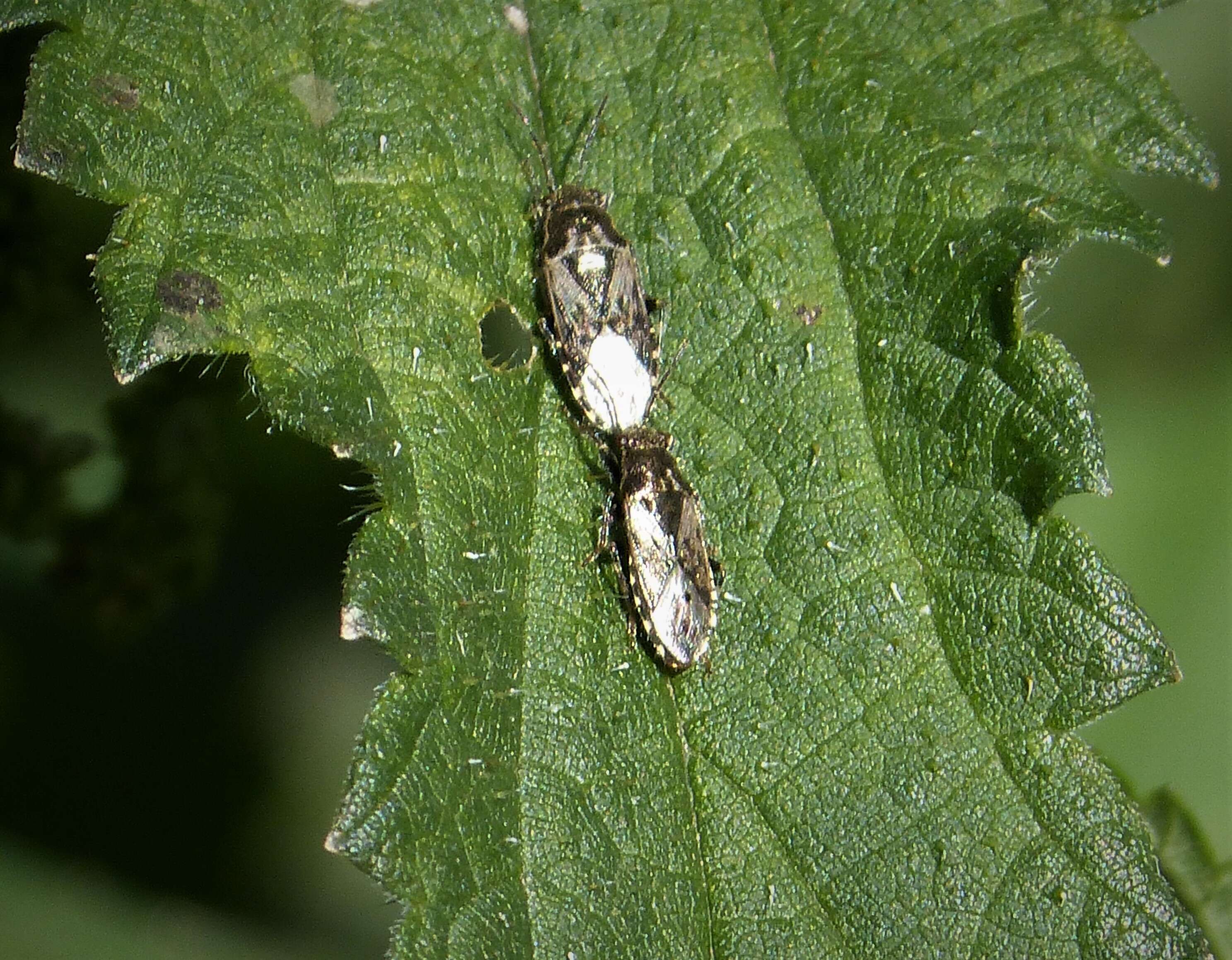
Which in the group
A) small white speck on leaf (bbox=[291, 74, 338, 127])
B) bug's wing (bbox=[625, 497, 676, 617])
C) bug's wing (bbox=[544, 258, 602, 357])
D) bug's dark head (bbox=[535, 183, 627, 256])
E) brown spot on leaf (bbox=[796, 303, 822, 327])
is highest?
small white speck on leaf (bbox=[291, 74, 338, 127])

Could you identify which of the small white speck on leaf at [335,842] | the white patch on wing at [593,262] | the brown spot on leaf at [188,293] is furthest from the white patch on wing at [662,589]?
the brown spot on leaf at [188,293]

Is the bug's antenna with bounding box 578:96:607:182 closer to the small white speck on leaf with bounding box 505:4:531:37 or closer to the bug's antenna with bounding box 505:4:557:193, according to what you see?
the bug's antenna with bounding box 505:4:557:193

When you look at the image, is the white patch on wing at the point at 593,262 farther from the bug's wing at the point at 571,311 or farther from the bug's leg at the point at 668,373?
the bug's leg at the point at 668,373

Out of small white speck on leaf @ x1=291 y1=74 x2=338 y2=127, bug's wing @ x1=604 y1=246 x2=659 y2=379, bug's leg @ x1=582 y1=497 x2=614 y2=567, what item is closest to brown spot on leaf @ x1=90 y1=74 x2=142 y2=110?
small white speck on leaf @ x1=291 y1=74 x2=338 y2=127

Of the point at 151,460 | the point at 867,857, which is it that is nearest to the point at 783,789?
the point at 867,857

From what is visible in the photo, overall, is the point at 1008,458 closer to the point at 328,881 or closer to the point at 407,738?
the point at 407,738

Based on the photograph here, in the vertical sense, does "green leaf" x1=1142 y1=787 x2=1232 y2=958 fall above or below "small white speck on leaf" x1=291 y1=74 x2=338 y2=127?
below

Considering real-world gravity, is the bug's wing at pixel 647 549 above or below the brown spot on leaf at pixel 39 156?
below
